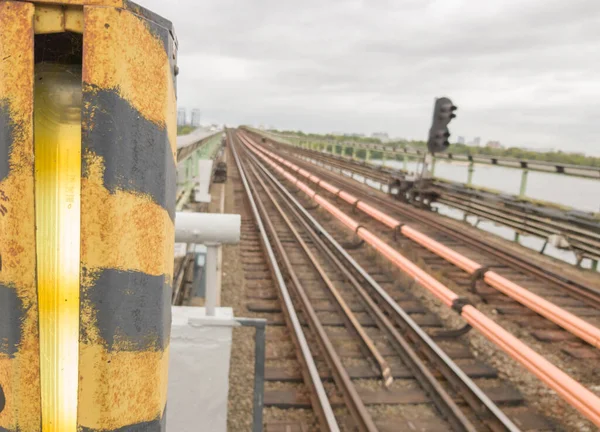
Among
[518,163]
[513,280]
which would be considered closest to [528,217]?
[518,163]

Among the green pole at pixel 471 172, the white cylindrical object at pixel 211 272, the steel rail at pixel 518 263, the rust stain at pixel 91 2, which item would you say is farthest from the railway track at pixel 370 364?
the green pole at pixel 471 172

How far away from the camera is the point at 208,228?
210 cm

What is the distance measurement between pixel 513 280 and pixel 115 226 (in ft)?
24.4

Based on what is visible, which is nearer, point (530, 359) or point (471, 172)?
point (530, 359)

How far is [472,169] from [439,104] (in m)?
2.20

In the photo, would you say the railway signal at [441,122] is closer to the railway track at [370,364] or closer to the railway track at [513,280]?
the railway track at [513,280]

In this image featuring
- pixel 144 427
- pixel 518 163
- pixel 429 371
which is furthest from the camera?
pixel 518 163

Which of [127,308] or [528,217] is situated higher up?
[127,308]

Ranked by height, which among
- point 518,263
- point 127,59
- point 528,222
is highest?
point 127,59

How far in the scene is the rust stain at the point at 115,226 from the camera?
83cm

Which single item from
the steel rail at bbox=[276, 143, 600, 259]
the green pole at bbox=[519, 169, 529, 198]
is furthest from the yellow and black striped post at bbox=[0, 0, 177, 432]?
the green pole at bbox=[519, 169, 529, 198]

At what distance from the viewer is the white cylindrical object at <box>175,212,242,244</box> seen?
81.9 inches

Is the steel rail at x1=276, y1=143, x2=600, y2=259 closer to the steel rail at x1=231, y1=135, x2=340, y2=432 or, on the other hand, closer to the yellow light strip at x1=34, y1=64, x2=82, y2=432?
the steel rail at x1=231, y1=135, x2=340, y2=432

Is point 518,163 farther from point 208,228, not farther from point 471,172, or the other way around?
point 208,228
